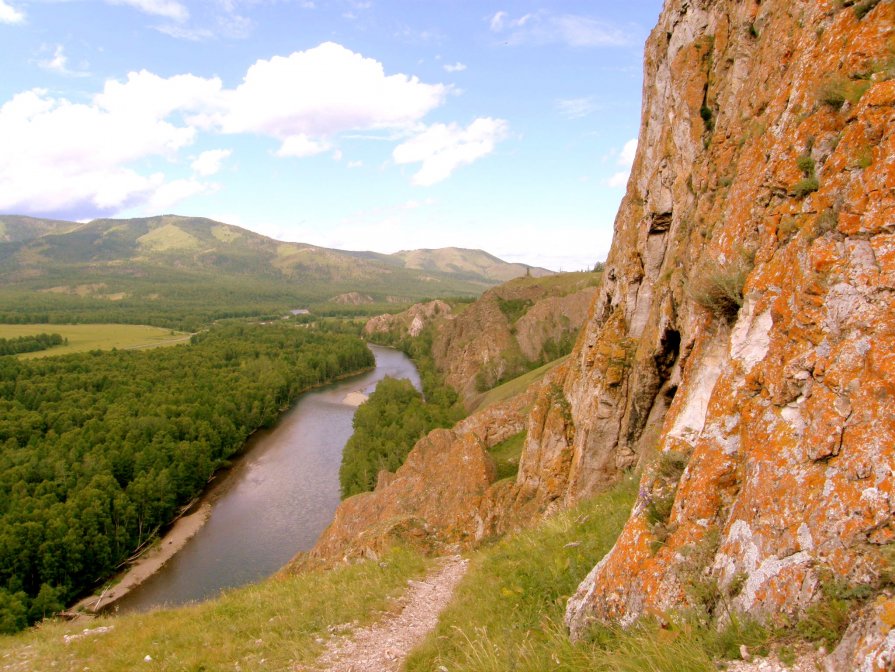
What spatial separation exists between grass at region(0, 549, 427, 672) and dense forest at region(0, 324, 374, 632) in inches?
928

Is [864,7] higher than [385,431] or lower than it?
higher

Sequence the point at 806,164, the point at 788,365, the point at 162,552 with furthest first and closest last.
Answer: the point at 162,552, the point at 806,164, the point at 788,365

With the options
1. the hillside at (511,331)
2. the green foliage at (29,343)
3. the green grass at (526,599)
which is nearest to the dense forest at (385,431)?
the hillside at (511,331)


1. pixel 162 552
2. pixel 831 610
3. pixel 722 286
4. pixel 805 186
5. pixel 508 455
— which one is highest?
pixel 805 186

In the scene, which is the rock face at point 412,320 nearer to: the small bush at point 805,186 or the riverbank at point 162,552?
the riverbank at point 162,552

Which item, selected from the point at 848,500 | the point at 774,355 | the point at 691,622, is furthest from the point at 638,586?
the point at 774,355

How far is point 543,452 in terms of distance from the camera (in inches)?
806

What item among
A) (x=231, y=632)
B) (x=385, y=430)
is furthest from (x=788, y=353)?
(x=385, y=430)

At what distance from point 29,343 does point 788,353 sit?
5451 inches

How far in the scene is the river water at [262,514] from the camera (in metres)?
34.7

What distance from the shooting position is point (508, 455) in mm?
29844

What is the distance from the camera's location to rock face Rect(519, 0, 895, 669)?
403 cm

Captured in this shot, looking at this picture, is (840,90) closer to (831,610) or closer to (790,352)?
(790,352)

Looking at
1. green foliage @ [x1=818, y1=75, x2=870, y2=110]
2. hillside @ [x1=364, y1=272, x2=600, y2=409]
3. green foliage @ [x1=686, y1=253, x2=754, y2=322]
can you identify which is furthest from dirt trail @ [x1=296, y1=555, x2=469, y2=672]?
hillside @ [x1=364, y1=272, x2=600, y2=409]
